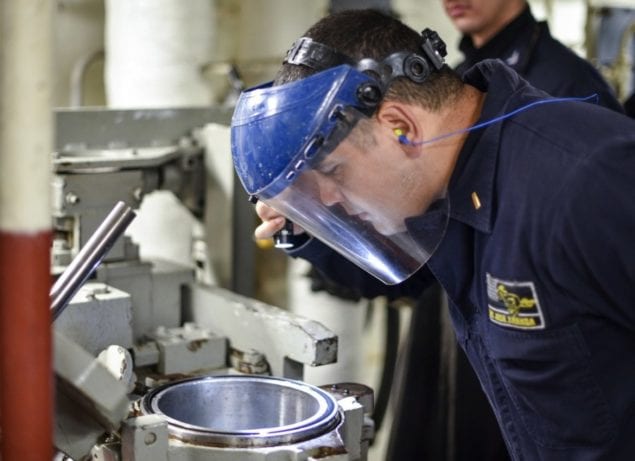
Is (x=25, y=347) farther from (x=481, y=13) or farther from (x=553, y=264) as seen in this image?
(x=481, y=13)

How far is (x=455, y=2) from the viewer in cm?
229

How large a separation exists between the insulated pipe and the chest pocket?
1.90ft

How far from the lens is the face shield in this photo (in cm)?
113

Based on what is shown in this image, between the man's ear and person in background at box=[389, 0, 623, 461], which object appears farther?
person in background at box=[389, 0, 623, 461]

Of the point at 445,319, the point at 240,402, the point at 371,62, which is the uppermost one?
the point at 371,62

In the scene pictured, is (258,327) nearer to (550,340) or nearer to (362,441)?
(362,441)

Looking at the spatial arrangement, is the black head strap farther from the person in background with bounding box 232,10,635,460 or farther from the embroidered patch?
the embroidered patch

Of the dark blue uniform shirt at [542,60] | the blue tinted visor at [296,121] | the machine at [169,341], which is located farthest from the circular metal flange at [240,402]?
the dark blue uniform shirt at [542,60]

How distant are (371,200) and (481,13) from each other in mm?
1190

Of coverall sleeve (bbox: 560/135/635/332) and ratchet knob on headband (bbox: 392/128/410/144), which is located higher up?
ratchet knob on headband (bbox: 392/128/410/144)

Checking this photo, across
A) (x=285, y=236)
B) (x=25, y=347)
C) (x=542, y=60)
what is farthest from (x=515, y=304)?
(x=542, y=60)

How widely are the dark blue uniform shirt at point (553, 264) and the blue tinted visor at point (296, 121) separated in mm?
177

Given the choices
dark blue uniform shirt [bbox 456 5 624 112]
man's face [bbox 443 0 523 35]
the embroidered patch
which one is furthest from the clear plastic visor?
man's face [bbox 443 0 523 35]

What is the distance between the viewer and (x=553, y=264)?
1.11 m
